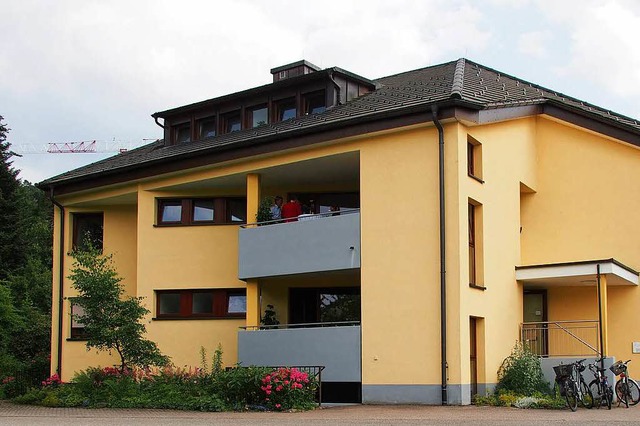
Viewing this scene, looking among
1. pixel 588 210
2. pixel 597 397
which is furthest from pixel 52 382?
pixel 588 210

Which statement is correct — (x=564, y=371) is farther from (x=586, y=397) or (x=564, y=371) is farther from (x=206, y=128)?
(x=206, y=128)

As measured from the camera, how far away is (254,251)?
78.2 feet

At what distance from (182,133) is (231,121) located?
84.9 inches

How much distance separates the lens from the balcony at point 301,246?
21906 millimetres

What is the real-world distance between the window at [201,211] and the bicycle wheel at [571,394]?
10.7 metres

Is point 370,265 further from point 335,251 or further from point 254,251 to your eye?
point 254,251

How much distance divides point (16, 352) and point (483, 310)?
17888mm

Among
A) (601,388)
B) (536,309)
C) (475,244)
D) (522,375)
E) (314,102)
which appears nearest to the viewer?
(601,388)

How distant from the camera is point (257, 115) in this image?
27.1 metres

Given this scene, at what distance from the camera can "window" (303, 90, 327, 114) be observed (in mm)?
25859

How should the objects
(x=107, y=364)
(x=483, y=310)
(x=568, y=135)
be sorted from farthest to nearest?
(x=107, y=364)
(x=568, y=135)
(x=483, y=310)

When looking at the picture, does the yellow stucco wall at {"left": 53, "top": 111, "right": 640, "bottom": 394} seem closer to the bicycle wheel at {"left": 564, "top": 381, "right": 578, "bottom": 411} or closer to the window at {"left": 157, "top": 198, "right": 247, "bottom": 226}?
the window at {"left": 157, "top": 198, "right": 247, "bottom": 226}

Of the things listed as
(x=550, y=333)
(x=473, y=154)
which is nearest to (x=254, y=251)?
(x=473, y=154)

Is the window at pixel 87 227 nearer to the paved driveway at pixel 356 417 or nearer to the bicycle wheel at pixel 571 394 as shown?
the paved driveway at pixel 356 417
